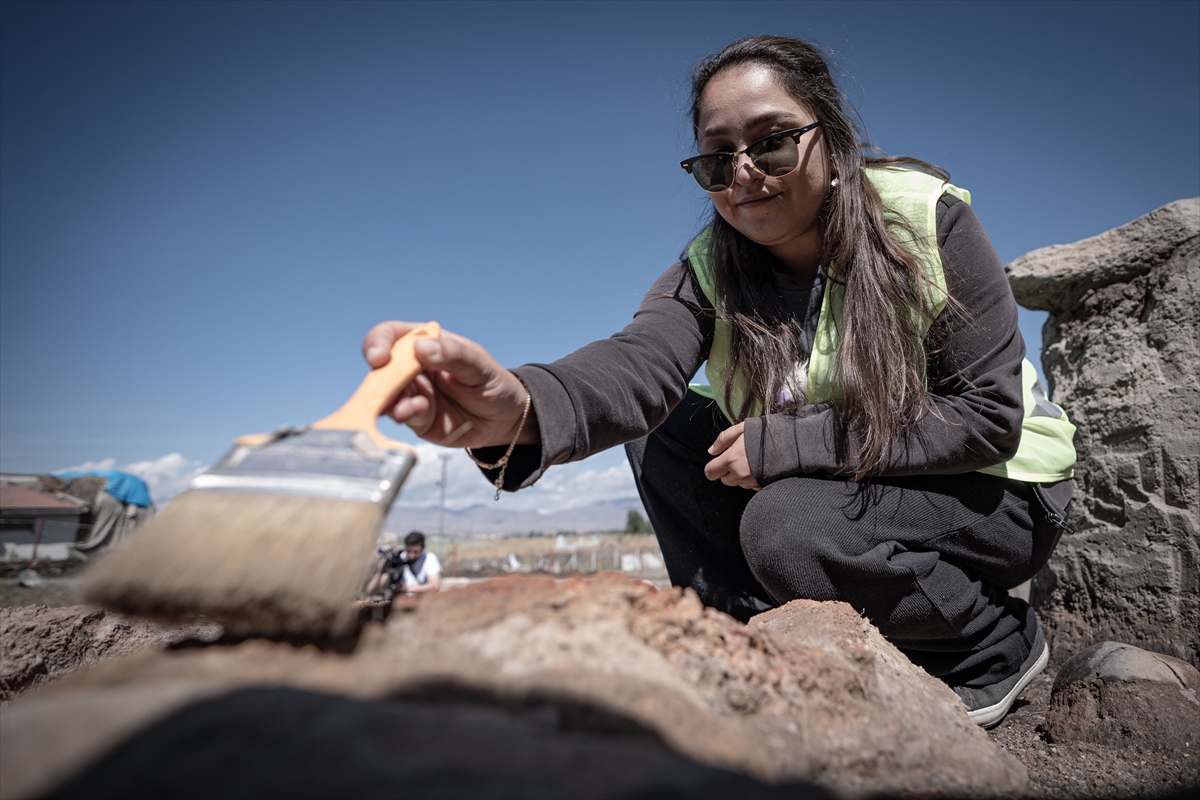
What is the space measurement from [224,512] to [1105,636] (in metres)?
2.87

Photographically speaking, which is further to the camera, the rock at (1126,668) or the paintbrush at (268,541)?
the rock at (1126,668)

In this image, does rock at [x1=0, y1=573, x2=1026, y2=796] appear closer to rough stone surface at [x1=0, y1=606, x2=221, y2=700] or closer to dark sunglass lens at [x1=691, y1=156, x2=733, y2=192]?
rough stone surface at [x1=0, y1=606, x2=221, y2=700]

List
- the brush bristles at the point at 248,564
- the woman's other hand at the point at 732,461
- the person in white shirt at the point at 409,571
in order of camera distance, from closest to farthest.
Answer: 1. the brush bristles at the point at 248,564
2. the woman's other hand at the point at 732,461
3. the person in white shirt at the point at 409,571

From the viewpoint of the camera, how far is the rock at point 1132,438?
2.40m

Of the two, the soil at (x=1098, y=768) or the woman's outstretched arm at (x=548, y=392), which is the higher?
the woman's outstretched arm at (x=548, y=392)

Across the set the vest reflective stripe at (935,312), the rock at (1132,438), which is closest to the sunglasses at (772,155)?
the vest reflective stripe at (935,312)

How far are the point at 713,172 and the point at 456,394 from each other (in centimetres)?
103

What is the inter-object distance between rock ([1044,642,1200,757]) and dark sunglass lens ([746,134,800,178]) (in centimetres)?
152

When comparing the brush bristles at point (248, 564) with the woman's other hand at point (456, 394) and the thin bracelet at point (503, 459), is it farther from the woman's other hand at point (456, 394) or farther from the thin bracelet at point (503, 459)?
the thin bracelet at point (503, 459)

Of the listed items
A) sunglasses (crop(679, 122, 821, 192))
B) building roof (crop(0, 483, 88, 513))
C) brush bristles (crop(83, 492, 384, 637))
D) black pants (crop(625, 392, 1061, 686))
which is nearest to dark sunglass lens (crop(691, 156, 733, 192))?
sunglasses (crop(679, 122, 821, 192))

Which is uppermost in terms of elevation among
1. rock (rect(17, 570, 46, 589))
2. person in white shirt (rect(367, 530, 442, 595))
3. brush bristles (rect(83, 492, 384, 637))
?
brush bristles (rect(83, 492, 384, 637))

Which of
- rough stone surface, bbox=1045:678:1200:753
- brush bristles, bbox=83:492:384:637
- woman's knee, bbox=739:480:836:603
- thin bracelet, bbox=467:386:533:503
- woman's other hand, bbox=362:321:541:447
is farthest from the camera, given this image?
woman's knee, bbox=739:480:836:603

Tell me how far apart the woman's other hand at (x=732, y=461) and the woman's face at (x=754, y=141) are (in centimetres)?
57

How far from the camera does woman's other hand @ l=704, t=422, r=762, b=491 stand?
179 cm
